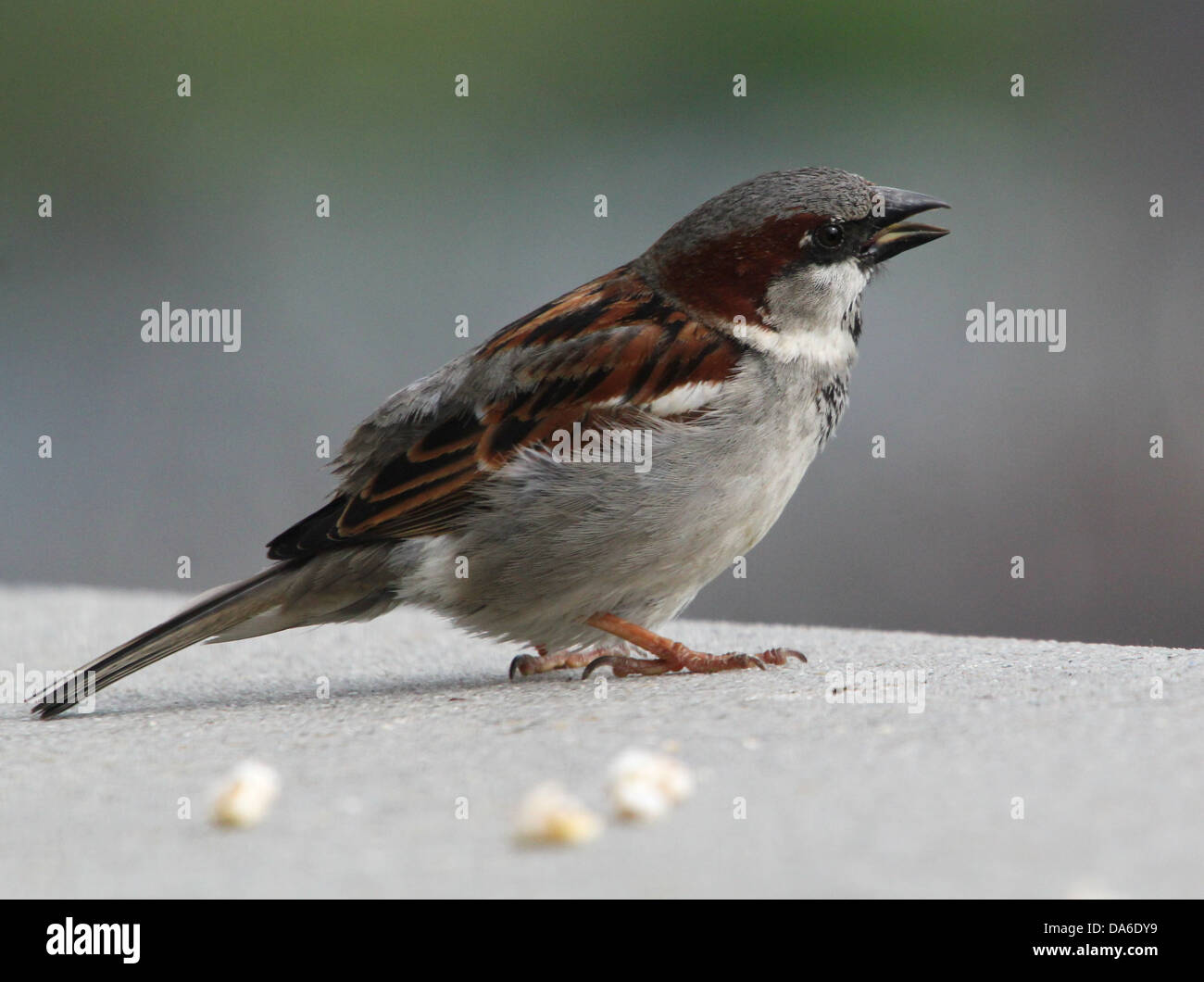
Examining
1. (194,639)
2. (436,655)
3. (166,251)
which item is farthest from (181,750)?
(166,251)

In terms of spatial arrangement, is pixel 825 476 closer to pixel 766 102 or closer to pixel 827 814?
pixel 766 102

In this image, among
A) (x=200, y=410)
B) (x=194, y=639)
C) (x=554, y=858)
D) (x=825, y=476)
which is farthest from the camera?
(x=200, y=410)

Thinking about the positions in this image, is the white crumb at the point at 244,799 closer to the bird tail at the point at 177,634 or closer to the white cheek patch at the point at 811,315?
the bird tail at the point at 177,634

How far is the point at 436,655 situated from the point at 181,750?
2035 mm

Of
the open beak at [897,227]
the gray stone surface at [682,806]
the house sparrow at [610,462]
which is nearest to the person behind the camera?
the gray stone surface at [682,806]

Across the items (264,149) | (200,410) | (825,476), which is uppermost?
(264,149)

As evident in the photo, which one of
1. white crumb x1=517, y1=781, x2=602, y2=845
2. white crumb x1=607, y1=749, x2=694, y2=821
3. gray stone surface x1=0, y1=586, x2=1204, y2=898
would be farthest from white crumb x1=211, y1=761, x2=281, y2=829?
white crumb x1=607, y1=749, x2=694, y2=821

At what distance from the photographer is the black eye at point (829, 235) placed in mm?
4594

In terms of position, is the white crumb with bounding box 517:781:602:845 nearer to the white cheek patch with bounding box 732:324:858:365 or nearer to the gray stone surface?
the gray stone surface

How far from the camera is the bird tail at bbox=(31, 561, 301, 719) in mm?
4281

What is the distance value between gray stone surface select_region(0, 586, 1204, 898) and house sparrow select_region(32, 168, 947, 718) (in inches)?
9.4

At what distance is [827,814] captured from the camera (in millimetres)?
2498

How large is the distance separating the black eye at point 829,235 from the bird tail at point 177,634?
6.10ft

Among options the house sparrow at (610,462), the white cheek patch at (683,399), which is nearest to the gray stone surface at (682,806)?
the house sparrow at (610,462)
